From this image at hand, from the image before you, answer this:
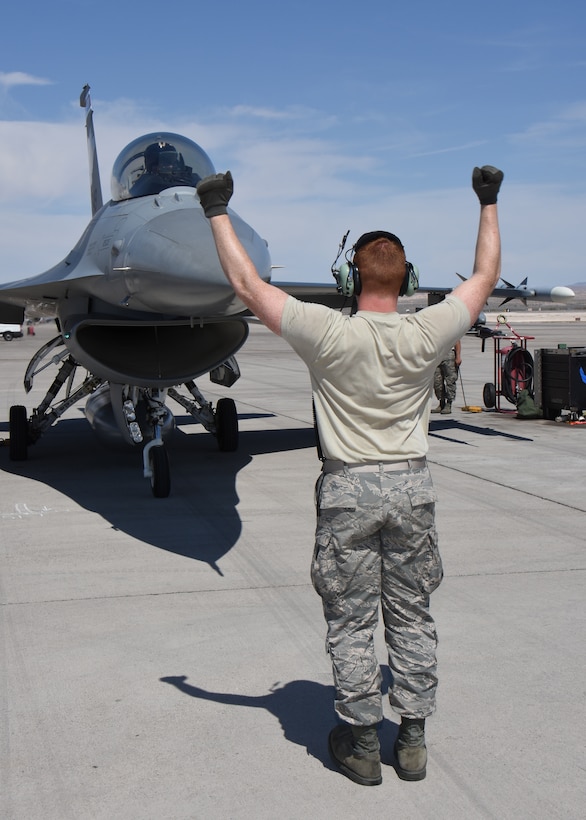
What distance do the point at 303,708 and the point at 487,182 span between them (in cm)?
242

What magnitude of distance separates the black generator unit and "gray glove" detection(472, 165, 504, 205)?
10.2 metres

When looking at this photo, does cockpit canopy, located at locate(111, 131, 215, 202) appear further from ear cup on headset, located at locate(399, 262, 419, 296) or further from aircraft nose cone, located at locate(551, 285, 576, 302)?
aircraft nose cone, located at locate(551, 285, 576, 302)

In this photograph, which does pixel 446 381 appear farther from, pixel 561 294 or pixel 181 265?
pixel 181 265

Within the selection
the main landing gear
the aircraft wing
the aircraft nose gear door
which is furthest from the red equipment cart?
the aircraft nose gear door

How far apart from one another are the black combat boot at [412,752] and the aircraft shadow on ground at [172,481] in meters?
2.97

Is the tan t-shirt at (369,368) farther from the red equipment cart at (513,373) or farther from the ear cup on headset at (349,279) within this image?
the red equipment cart at (513,373)

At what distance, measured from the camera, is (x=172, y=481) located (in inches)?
382

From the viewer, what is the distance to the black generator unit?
13617 millimetres

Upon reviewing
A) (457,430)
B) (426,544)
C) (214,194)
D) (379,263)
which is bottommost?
(457,430)

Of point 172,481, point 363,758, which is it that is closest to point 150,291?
point 172,481

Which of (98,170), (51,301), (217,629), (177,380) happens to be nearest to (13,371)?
(98,170)

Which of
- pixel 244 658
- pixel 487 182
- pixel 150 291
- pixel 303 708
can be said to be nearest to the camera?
pixel 487 182

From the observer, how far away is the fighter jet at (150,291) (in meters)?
7.12

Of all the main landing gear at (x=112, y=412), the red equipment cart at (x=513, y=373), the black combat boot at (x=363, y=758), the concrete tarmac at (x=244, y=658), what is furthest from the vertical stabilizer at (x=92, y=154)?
the black combat boot at (x=363, y=758)
